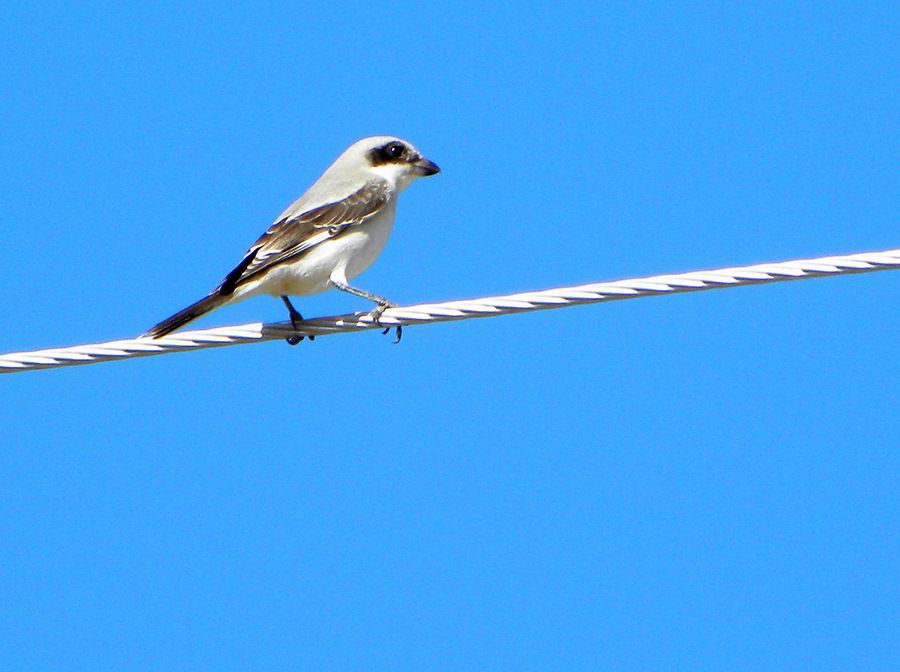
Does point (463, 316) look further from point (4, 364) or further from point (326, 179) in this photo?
point (326, 179)

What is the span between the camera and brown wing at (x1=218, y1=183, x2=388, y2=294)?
6738 millimetres

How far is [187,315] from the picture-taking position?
6332 millimetres

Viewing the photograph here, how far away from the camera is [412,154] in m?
8.02

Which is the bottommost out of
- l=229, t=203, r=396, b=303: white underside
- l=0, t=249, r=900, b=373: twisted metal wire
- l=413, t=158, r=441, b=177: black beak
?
l=0, t=249, r=900, b=373: twisted metal wire

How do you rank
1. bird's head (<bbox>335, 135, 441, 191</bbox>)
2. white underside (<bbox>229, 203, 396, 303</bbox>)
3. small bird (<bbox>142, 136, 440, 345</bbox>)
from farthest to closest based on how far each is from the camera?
1. bird's head (<bbox>335, 135, 441, 191</bbox>)
2. white underside (<bbox>229, 203, 396, 303</bbox>)
3. small bird (<bbox>142, 136, 440, 345</bbox>)

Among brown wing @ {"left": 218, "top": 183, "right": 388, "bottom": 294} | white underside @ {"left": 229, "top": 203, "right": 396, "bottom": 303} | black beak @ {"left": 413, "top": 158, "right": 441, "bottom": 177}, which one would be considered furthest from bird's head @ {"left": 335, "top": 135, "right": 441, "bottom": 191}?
white underside @ {"left": 229, "top": 203, "right": 396, "bottom": 303}

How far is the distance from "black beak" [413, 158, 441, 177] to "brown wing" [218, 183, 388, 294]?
2.00 ft

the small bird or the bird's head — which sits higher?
Answer: the bird's head

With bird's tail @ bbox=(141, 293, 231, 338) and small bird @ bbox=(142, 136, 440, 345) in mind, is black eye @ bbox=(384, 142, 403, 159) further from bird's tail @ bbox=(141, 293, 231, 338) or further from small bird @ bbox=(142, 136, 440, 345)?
bird's tail @ bbox=(141, 293, 231, 338)

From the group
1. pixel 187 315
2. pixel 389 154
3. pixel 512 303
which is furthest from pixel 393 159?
pixel 512 303

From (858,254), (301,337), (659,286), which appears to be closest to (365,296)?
(301,337)

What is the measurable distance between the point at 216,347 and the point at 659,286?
6.04ft

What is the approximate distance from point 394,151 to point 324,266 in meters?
1.33

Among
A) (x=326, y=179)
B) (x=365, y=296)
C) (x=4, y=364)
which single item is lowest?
(x=4, y=364)
